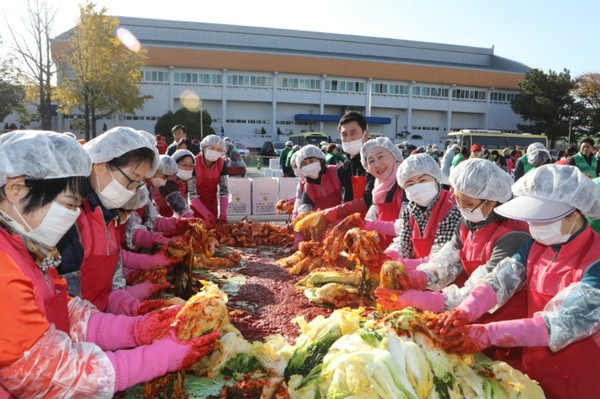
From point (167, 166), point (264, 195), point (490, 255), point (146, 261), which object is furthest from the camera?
point (264, 195)

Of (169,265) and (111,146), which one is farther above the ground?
(111,146)

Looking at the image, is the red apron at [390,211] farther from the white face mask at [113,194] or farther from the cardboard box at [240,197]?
the cardboard box at [240,197]

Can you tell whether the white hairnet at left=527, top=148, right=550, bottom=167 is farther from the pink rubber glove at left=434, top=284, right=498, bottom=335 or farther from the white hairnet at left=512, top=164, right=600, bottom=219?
the pink rubber glove at left=434, top=284, right=498, bottom=335

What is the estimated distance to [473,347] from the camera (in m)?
2.26

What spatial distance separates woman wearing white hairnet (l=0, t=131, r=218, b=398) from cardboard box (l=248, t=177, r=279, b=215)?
10163 millimetres

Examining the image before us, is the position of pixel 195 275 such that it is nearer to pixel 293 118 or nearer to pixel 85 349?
pixel 85 349

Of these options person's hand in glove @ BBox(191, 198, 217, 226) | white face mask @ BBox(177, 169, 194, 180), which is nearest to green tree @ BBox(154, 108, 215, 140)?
person's hand in glove @ BBox(191, 198, 217, 226)

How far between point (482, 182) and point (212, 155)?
16.0ft

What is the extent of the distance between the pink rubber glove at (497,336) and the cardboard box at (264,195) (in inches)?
408

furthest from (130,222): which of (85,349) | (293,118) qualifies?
(293,118)

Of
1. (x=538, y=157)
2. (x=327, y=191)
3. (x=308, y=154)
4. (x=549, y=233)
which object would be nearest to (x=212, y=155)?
(x=308, y=154)

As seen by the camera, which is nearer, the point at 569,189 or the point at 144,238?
the point at 569,189

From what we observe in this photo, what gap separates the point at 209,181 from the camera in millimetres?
7207

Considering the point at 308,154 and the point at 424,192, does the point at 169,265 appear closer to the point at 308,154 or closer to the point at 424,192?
the point at 424,192
